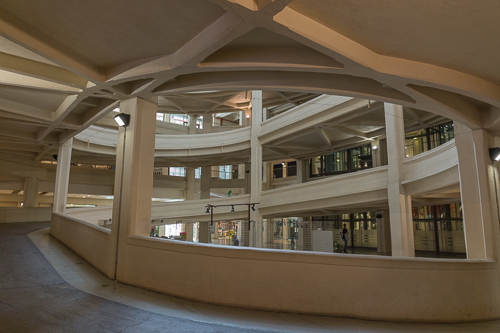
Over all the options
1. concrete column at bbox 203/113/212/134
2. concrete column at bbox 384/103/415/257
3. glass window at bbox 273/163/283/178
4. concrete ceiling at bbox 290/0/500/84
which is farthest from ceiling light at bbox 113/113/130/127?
glass window at bbox 273/163/283/178

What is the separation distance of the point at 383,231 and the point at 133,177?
20043 millimetres

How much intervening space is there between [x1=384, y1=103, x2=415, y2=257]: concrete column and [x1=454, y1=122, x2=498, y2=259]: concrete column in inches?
263

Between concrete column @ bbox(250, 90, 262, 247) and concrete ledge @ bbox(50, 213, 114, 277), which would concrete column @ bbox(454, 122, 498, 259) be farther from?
concrete column @ bbox(250, 90, 262, 247)

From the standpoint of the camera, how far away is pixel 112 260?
7.84m

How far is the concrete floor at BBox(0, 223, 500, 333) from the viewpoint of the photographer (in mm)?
4836

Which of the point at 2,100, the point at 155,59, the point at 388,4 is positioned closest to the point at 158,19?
the point at 155,59

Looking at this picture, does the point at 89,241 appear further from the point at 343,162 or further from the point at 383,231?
the point at 343,162

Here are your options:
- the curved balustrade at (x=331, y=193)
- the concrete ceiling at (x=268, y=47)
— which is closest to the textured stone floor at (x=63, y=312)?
the concrete ceiling at (x=268, y=47)

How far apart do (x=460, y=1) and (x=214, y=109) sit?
18.1 m

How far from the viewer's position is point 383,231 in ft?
75.8

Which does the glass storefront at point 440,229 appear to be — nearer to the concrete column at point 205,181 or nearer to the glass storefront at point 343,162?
the glass storefront at point 343,162

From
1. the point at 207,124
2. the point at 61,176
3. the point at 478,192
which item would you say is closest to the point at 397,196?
the point at 478,192

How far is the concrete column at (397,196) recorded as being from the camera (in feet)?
47.6

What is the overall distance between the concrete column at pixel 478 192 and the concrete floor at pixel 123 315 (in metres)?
2.16
